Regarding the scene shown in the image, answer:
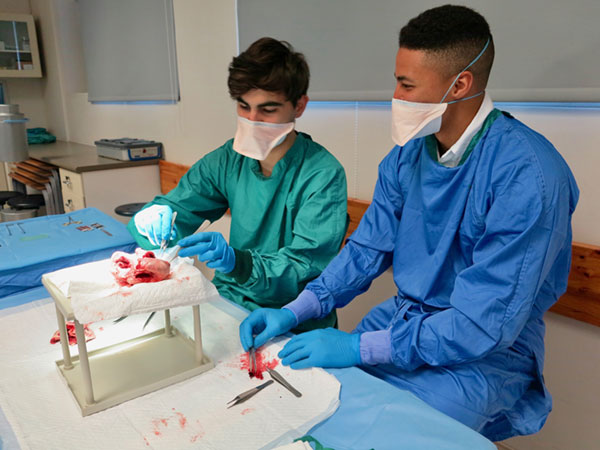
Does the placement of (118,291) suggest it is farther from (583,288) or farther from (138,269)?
(583,288)

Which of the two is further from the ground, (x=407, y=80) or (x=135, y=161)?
(x=407, y=80)

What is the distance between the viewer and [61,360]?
100 centimetres

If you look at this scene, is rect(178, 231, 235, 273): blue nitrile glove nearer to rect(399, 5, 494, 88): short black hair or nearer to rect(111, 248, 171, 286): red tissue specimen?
rect(111, 248, 171, 286): red tissue specimen

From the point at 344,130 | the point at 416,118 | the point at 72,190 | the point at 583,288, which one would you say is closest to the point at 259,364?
the point at 416,118

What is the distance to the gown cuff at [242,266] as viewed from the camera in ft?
4.10

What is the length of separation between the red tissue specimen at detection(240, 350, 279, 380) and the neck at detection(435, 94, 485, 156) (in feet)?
2.34

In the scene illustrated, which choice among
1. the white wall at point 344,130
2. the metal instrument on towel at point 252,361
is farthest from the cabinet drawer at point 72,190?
the metal instrument on towel at point 252,361

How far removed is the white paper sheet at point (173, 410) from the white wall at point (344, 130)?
1.03m

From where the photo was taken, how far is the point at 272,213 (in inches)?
60.8

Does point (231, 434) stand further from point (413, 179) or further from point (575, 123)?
point (575, 123)

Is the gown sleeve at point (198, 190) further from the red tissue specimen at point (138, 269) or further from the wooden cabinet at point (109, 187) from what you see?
the wooden cabinet at point (109, 187)

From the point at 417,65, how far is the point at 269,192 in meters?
0.63

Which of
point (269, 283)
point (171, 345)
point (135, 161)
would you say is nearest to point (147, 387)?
point (171, 345)

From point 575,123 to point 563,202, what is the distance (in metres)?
0.54
